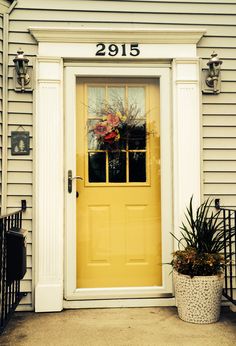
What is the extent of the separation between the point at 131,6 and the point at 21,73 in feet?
4.04

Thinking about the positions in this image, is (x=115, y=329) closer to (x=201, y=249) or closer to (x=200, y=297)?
(x=200, y=297)

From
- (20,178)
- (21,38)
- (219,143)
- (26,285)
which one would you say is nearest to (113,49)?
(21,38)

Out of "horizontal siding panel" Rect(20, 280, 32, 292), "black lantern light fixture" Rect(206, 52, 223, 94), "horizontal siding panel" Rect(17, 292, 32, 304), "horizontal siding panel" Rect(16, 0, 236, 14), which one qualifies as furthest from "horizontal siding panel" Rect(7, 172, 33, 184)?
"black lantern light fixture" Rect(206, 52, 223, 94)

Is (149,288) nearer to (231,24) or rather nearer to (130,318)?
(130,318)

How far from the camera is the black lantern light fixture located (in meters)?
3.64

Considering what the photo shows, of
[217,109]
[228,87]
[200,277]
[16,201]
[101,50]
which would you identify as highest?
[101,50]

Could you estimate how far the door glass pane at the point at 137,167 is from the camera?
149 inches

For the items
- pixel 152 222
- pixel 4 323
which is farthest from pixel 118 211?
pixel 4 323

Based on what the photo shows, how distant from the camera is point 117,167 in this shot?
378cm

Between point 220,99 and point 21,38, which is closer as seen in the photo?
point 21,38

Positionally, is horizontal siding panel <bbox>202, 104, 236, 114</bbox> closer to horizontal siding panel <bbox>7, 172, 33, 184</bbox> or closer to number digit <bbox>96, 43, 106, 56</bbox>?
number digit <bbox>96, 43, 106, 56</bbox>

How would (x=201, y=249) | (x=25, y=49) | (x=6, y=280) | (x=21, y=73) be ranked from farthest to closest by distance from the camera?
(x=25, y=49)
(x=21, y=73)
(x=201, y=249)
(x=6, y=280)

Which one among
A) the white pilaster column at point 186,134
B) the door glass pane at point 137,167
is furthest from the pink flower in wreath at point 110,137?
the white pilaster column at point 186,134

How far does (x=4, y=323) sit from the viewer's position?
117 inches
